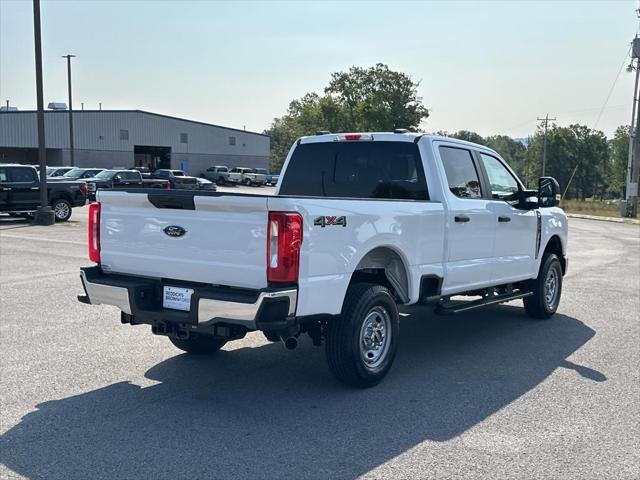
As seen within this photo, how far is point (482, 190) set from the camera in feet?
24.0

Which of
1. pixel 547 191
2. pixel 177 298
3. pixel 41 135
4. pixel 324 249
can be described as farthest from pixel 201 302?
pixel 41 135

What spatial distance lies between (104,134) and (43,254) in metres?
52.1

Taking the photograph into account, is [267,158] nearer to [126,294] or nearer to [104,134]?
[104,134]

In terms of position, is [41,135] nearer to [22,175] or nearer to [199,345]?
[22,175]

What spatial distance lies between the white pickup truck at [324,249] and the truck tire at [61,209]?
56.0 ft

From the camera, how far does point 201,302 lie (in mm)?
4754

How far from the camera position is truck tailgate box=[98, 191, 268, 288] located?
4699mm

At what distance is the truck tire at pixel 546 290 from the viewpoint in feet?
28.0

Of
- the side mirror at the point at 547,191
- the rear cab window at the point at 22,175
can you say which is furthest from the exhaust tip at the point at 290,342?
the rear cab window at the point at 22,175

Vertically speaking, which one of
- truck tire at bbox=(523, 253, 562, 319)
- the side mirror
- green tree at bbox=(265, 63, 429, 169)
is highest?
green tree at bbox=(265, 63, 429, 169)

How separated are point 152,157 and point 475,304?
68155mm

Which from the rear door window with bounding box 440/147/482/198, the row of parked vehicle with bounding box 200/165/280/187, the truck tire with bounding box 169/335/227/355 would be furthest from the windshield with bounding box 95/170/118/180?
the row of parked vehicle with bounding box 200/165/280/187

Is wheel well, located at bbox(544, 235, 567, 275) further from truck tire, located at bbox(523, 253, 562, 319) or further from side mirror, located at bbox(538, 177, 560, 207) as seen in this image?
side mirror, located at bbox(538, 177, 560, 207)

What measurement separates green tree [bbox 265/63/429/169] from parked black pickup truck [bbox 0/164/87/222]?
69240mm
